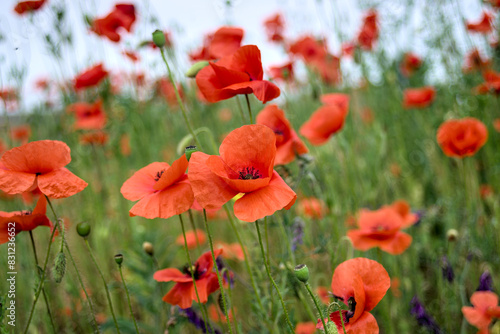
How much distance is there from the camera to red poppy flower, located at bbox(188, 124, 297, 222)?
70cm

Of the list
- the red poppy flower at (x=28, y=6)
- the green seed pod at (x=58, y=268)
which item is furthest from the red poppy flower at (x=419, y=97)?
the green seed pod at (x=58, y=268)

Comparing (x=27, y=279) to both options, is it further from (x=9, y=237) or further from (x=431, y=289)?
(x=431, y=289)

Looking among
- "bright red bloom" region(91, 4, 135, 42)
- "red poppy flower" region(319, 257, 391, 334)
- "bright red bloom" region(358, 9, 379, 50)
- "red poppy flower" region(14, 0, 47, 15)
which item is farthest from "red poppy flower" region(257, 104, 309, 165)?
"bright red bloom" region(358, 9, 379, 50)

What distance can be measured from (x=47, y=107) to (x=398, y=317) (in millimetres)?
2890

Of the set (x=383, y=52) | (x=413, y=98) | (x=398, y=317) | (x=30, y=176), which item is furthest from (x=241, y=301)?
(x=383, y=52)

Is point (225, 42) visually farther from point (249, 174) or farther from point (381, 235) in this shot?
point (381, 235)

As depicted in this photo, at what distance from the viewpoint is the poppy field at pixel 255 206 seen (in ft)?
2.69

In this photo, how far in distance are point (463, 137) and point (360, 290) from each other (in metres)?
1.11

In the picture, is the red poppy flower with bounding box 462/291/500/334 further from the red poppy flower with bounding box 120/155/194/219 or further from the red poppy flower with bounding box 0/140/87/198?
the red poppy flower with bounding box 0/140/87/198

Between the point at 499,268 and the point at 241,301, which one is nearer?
the point at 499,268

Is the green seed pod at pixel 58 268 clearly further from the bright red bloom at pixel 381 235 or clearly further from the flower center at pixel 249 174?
the bright red bloom at pixel 381 235

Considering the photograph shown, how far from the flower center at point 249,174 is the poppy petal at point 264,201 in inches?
3.7

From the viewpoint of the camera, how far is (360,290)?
749 mm

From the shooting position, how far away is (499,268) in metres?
1.71
